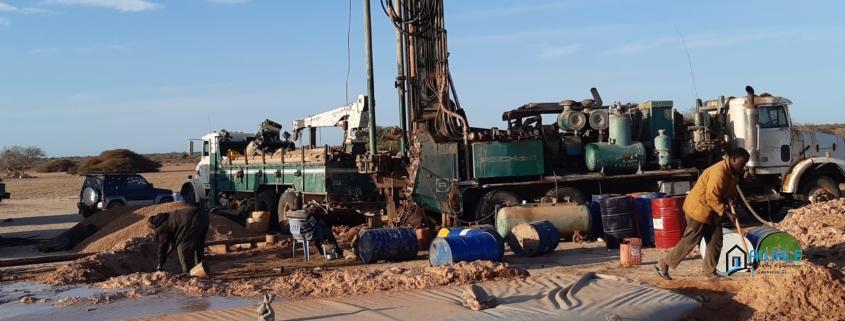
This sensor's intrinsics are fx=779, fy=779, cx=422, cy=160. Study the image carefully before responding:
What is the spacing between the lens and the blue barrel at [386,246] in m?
12.2

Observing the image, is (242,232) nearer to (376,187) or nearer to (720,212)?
(376,187)

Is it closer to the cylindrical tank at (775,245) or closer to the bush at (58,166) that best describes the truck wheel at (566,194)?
the cylindrical tank at (775,245)

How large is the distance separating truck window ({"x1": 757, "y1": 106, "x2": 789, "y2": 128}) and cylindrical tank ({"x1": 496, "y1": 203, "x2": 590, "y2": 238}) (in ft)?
17.2

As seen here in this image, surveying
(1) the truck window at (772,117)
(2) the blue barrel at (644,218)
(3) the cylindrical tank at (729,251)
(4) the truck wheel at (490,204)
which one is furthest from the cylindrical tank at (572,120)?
(3) the cylindrical tank at (729,251)

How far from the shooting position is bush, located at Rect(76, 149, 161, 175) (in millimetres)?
64625

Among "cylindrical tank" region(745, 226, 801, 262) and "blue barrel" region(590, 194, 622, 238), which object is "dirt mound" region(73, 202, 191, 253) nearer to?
"blue barrel" region(590, 194, 622, 238)

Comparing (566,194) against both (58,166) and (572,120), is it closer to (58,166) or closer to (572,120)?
(572,120)

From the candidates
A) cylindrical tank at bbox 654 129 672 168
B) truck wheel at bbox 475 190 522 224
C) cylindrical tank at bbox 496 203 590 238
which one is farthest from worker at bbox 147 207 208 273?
cylindrical tank at bbox 654 129 672 168

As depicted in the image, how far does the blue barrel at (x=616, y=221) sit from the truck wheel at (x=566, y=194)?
282 centimetres

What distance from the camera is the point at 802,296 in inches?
295

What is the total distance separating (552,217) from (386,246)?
3.42m

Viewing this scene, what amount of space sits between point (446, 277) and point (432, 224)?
7.44m

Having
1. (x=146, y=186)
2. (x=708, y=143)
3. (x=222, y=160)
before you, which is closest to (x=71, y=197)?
(x=146, y=186)

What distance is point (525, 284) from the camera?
27.5 feet
